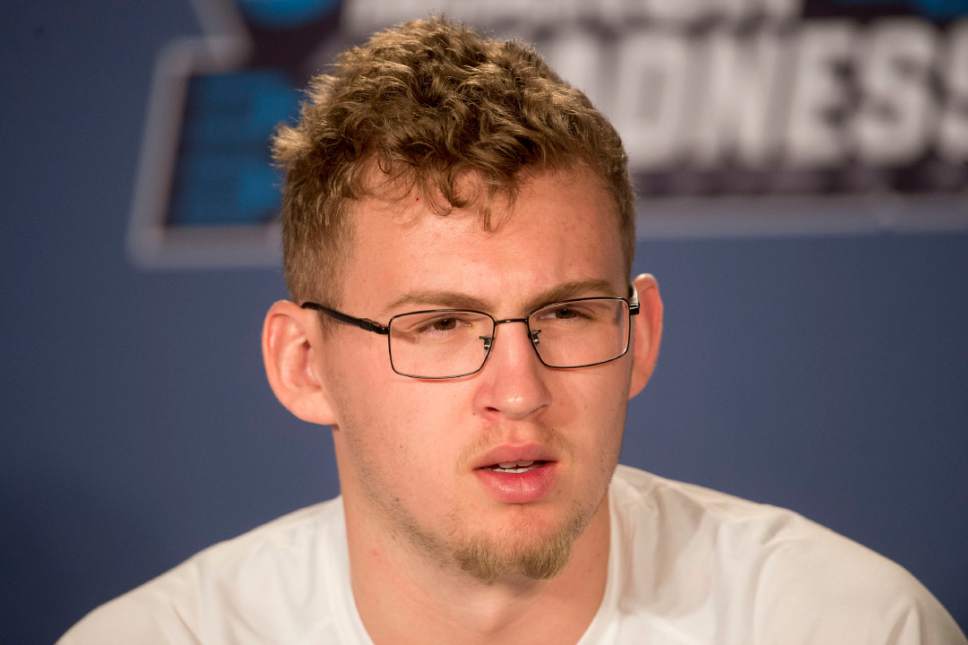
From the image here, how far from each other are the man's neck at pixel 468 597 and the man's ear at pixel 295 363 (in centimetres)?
20

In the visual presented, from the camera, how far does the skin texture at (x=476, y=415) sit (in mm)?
1659

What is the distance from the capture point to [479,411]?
1.64 m

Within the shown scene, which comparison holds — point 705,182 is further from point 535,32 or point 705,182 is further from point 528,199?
point 528,199

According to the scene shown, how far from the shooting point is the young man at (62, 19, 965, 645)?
1670 millimetres

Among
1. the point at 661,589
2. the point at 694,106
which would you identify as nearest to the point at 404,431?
the point at 661,589

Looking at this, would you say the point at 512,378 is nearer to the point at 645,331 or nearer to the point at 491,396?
the point at 491,396

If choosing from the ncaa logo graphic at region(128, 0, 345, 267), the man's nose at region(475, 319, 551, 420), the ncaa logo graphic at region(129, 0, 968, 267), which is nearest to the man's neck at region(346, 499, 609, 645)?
the man's nose at region(475, 319, 551, 420)

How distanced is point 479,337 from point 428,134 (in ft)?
1.08

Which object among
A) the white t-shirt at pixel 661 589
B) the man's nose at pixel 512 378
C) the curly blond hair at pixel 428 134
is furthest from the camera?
the white t-shirt at pixel 661 589

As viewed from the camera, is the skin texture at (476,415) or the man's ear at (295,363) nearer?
the skin texture at (476,415)

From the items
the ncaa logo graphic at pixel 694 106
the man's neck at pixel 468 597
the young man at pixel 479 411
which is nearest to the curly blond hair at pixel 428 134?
the young man at pixel 479 411

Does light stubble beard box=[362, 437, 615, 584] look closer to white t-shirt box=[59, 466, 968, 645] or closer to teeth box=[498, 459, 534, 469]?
teeth box=[498, 459, 534, 469]

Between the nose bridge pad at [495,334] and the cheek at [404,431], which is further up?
the nose bridge pad at [495,334]

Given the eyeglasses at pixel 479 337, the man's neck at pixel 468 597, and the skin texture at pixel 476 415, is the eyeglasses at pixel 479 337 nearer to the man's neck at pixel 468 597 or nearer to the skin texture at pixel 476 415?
the skin texture at pixel 476 415
